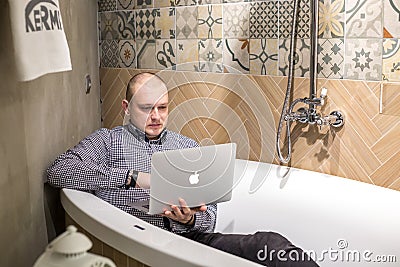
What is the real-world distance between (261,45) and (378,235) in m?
1.05

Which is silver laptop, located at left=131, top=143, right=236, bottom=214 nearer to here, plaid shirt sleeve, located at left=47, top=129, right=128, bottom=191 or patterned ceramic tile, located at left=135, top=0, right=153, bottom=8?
plaid shirt sleeve, located at left=47, top=129, right=128, bottom=191

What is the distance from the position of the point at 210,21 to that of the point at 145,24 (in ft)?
1.49

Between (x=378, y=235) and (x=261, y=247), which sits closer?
(x=261, y=247)

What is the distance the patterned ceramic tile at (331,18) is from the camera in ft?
8.19

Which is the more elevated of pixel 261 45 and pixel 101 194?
pixel 261 45

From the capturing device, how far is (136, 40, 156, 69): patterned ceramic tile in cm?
329

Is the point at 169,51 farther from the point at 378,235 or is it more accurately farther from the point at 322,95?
the point at 378,235

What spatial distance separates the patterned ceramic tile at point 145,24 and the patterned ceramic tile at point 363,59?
1.18 metres

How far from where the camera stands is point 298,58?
2.68 metres

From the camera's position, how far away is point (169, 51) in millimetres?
3215

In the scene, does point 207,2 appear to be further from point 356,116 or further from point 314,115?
point 356,116

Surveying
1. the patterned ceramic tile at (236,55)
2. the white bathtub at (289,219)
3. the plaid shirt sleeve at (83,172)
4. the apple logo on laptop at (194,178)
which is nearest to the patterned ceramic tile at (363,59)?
the white bathtub at (289,219)

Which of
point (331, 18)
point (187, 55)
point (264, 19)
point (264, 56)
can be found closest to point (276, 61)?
point (264, 56)

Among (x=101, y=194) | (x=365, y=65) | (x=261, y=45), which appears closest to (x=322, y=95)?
(x=365, y=65)
